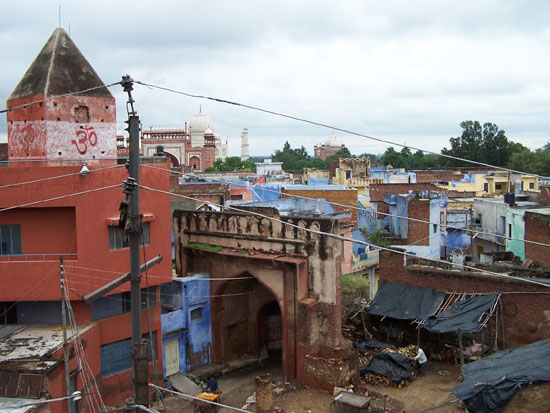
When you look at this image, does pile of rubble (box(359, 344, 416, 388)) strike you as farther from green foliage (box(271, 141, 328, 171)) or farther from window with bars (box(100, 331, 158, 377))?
green foliage (box(271, 141, 328, 171))

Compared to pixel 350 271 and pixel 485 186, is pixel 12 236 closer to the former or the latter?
pixel 350 271

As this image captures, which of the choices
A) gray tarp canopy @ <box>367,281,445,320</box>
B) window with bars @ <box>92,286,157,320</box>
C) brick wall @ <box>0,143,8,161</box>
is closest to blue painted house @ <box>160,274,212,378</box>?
window with bars @ <box>92,286,157,320</box>

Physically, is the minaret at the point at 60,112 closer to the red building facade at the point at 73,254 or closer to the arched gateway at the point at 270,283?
the red building facade at the point at 73,254

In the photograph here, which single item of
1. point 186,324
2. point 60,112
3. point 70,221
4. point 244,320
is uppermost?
point 60,112

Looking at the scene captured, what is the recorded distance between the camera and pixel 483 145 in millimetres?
74625

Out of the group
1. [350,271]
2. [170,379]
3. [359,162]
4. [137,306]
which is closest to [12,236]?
[170,379]

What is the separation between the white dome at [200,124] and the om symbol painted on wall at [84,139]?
202ft

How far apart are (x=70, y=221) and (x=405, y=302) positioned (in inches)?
417

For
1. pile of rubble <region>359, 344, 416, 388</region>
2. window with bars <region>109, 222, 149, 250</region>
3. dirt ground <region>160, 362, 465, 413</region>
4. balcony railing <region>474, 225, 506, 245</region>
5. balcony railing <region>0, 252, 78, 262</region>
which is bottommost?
dirt ground <region>160, 362, 465, 413</region>

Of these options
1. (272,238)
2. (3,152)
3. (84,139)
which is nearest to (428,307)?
(272,238)

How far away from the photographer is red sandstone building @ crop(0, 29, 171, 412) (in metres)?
12.4

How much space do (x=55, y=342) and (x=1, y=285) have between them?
2163 mm

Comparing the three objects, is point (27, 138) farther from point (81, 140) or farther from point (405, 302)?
point (405, 302)

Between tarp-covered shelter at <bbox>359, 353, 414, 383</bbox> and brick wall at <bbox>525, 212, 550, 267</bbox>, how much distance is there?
9118mm
